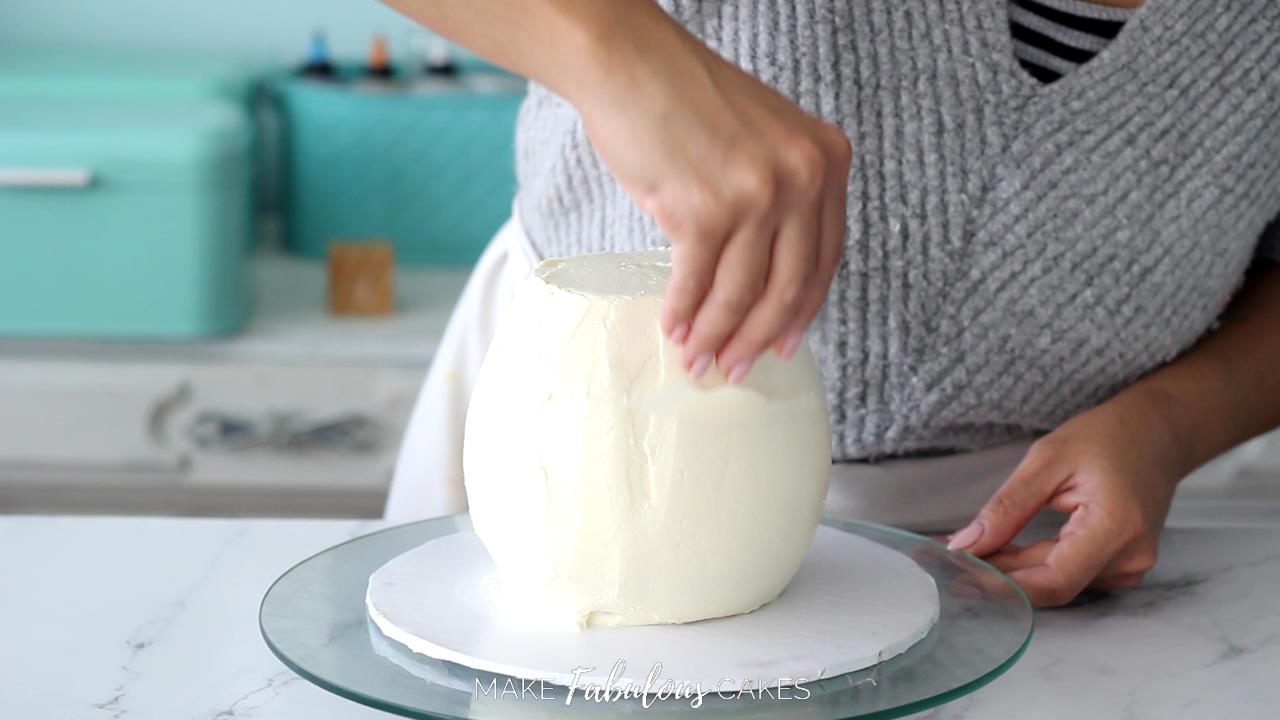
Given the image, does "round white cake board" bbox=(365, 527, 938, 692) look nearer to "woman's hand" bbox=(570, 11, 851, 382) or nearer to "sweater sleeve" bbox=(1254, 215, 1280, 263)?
"woman's hand" bbox=(570, 11, 851, 382)

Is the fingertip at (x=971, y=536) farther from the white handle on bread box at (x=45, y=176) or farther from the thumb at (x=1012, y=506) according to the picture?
the white handle on bread box at (x=45, y=176)

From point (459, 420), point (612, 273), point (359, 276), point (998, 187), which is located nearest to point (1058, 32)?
point (998, 187)

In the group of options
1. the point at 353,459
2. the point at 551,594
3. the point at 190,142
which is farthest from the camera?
the point at 353,459

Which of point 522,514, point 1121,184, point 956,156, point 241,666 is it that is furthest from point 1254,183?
point 241,666

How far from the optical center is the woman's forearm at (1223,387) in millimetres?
840

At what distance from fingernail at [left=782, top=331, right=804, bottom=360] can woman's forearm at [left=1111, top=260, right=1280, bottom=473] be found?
33 cm

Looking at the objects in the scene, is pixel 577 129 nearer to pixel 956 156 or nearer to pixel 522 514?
pixel 956 156

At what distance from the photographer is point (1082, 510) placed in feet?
2.42

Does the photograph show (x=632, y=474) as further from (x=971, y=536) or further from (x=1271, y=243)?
(x=1271, y=243)

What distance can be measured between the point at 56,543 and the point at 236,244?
3.38 feet

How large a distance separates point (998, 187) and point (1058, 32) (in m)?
0.11

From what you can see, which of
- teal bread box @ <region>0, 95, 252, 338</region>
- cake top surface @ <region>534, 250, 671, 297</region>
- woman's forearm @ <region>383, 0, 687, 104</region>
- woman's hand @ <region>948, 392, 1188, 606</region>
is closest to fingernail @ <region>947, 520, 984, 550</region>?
woman's hand @ <region>948, 392, 1188, 606</region>

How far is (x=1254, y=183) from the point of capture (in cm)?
86

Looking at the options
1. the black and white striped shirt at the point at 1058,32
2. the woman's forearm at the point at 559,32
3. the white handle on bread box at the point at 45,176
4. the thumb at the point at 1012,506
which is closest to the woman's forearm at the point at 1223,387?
the thumb at the point at 1012,506
